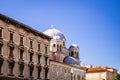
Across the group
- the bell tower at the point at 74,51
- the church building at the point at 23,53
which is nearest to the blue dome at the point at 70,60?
the bell tower at the point at 74,51

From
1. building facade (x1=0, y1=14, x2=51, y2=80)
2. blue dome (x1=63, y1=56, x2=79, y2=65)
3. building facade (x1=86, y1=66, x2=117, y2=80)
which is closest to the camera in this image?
building facade (x1=0, y1=14, x2=51, y2=80)

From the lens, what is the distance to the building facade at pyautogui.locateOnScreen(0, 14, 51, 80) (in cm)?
3512

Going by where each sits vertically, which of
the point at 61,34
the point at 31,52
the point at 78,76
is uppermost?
the point at 61,34

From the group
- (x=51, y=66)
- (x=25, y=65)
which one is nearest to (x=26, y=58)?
(x=25, y=65)

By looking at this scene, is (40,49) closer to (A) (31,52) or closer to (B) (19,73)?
(A) (31,52)

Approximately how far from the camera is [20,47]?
3841 centimetres

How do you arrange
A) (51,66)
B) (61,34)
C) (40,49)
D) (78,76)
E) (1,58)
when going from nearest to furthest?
(1,58)
(40,49)
(51,66)
(78,76)
(61,34)

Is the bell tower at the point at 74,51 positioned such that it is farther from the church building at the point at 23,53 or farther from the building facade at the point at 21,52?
the building facade at the point at 21,52

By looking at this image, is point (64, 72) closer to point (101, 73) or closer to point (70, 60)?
point (70, 60)

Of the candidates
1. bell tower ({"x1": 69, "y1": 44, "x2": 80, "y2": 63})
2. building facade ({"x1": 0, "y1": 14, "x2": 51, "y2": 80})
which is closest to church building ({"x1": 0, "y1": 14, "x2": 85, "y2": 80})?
building facade ({"x1": 0, "y1": 14, "x2": 51, "y2": 80})

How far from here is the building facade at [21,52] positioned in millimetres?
35125

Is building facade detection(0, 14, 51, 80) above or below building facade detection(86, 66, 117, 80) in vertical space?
above

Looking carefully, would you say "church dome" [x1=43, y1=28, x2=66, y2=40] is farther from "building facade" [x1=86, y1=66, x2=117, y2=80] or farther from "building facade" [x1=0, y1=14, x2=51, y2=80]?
"building facade" [x1=86, y1=66, x2=117, y2=80]

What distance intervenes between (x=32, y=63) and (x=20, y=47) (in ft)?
13.0
